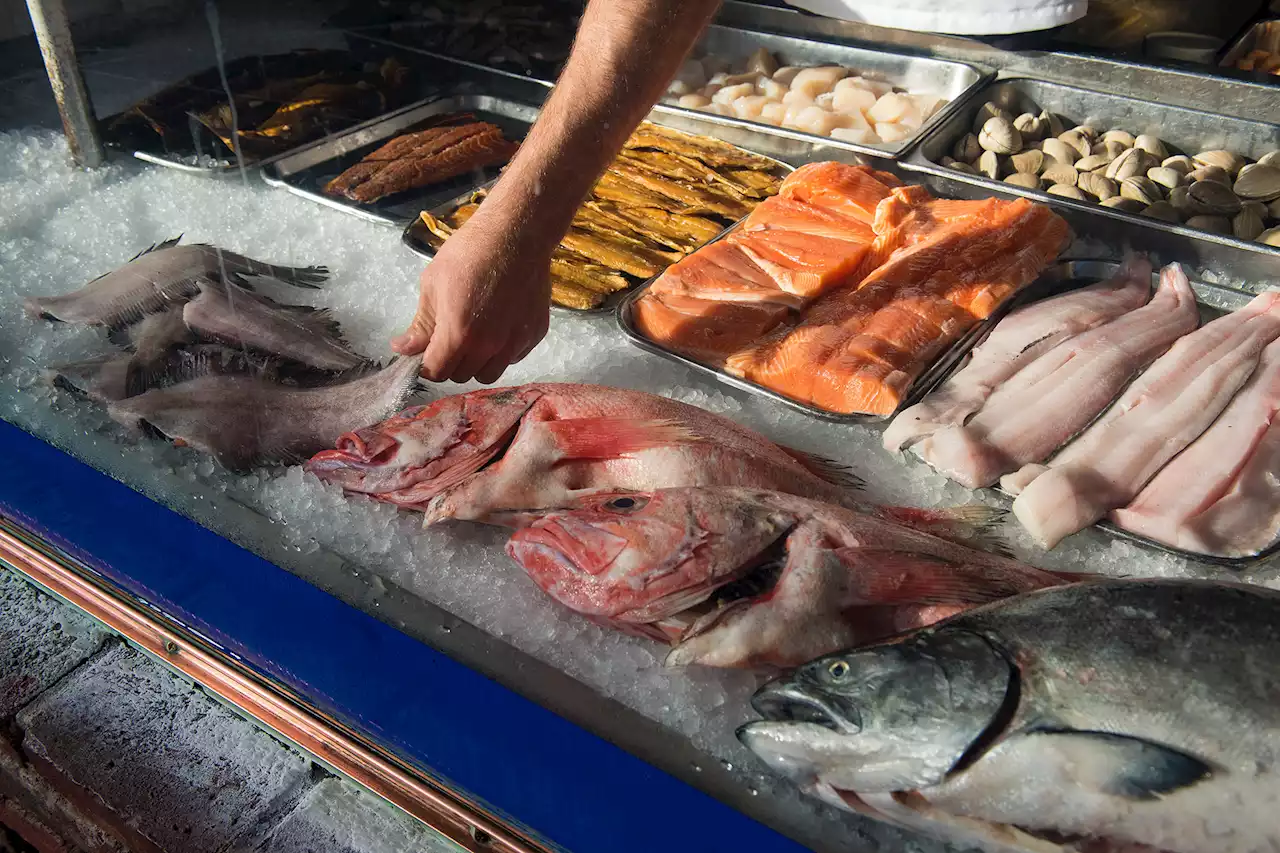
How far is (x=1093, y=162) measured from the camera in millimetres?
3008

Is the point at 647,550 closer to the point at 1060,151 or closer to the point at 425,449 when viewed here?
the point at 425,449

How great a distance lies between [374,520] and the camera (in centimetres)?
171

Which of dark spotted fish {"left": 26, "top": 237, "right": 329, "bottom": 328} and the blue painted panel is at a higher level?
dark spotted fish {"left": 26, "top": 237, "right": 329, "bottom": 328}

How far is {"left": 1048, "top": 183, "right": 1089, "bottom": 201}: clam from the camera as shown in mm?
2817

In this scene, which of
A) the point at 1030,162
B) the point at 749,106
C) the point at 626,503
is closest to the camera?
the point at 626,503

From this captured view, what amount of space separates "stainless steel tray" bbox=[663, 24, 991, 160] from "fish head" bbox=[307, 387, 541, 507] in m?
1.84

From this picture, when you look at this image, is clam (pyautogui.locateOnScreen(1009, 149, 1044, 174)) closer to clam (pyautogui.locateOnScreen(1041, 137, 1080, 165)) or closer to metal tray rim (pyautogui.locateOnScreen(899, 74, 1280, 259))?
clam (pyautogui.locateOnScreen(1041, 137, 1080, 165))

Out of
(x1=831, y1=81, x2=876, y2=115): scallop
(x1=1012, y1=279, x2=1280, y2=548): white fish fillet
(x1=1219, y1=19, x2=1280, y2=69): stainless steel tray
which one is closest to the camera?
(x1=1012, y1=279, x2=1280, y2=548): white fish fillet

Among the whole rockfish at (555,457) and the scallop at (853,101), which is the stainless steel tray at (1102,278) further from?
the scallop at (853,101)

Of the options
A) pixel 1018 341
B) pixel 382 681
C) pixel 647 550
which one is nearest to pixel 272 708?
pixel 382 681

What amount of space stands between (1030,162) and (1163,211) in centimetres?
46

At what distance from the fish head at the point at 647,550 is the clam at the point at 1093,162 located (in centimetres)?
227

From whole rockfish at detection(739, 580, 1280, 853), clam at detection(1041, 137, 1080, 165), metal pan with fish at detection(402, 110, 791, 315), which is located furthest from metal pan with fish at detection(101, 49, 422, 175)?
whole rockfish at detection(739, 580, 1280, 853)

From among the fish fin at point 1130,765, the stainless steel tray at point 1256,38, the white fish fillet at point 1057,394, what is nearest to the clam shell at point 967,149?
the white fish fillet at point 1057,394
